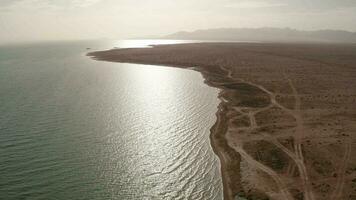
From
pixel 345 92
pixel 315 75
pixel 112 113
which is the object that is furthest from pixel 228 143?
pixel 315 75

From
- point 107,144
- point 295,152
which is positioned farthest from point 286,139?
point 107,144

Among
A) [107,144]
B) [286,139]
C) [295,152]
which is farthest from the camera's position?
[286,139]

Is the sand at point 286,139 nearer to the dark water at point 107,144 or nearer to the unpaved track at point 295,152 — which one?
the unpaved track at point 295,152

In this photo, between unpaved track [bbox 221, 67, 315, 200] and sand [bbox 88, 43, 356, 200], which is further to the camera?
sand [bbox 88, 43, 356, 200]

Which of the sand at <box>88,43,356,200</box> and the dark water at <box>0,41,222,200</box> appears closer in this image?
the dark water at <box>0,41,222,200</box>

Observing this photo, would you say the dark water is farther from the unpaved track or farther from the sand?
the unpaved track

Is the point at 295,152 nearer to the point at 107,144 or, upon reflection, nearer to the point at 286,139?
the point at 286,139

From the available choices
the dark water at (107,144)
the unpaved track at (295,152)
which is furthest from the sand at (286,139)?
the dark water at (107,144)

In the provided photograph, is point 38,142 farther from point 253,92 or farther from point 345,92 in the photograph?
point 345,92

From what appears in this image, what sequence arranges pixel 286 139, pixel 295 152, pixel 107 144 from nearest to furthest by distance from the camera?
pixel 295 152 → pixel 107 144 → pixel 286 139

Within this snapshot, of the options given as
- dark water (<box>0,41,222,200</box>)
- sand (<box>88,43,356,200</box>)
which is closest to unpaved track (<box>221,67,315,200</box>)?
sand (<box>88,43,356,200</box>)
